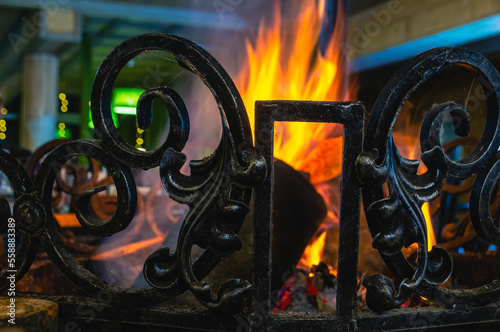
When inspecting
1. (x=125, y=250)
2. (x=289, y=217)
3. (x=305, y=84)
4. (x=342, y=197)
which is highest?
(x=305, y=84)

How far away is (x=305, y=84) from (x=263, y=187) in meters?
1.37

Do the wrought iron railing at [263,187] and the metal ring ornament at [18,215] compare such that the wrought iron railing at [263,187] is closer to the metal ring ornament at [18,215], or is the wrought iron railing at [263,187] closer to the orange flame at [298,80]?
the metal ring ornament at [18,215]

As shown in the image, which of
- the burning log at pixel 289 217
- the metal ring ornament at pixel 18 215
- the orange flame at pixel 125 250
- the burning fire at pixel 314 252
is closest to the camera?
the metal ring ornament at pixel 18 215

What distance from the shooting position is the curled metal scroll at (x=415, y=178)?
112 centimetres

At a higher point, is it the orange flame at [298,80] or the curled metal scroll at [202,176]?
the orange flame at [298,80]

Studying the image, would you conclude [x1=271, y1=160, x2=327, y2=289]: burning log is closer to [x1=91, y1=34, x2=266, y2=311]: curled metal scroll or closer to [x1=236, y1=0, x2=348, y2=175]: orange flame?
[x1=236, y1=0, x2=348, y2=175]: orange flame

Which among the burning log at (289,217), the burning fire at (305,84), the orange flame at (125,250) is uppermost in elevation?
the burning fire at (305,84)

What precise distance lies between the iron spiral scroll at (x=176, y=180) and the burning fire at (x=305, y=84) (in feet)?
3.13

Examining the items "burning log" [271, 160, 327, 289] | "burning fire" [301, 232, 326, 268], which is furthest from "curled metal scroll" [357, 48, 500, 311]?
"burning fire" [301, 232, 326, 268]

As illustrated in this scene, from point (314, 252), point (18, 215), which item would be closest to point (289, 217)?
point (314, 252)

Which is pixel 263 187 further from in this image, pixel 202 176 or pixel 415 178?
pixel 415 178

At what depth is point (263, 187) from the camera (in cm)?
112

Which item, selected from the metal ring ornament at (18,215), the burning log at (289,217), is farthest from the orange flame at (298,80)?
the metal ring ornament at (18,215)

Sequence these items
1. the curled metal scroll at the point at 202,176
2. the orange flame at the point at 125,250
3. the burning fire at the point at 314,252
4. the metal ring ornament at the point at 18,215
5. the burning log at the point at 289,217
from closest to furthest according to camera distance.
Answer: the curled metal scroll at the point at 202,176, the metal ring ornament at the point at 18,215, the burning log at the point at 289,217, the burning fire at the point at 314,252, the orange flame at the point at 125,250
